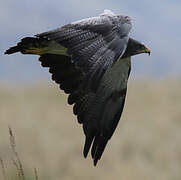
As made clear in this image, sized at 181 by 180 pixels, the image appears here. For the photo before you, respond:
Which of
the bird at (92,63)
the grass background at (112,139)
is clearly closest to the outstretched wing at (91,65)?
the bird at (92,63)

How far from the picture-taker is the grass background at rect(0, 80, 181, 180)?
2017cm

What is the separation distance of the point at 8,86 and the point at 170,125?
8.56 m

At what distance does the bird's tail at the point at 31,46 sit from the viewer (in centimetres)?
1022

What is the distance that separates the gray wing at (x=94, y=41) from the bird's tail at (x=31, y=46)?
88 centimetres

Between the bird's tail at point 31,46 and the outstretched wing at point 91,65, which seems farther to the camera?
the bird's tail at point 31,46

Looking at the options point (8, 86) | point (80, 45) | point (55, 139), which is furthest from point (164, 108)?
point (80, 45)

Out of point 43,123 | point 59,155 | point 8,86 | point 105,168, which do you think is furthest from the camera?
point 8,86

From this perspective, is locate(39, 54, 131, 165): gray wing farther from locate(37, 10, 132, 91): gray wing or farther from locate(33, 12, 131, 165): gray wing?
locate(37, 10, 132, 91): gray wing

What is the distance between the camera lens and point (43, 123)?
23625 millimetres

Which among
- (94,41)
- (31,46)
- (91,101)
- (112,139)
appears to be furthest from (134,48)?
(112,139)

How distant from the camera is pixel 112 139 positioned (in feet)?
72.1

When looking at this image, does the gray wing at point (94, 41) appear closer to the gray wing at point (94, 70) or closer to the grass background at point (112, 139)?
the gray wing at point (94, 70)

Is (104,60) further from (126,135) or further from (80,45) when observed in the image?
(126,135)

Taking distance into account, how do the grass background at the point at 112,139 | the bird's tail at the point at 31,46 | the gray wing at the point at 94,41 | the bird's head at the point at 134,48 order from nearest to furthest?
the gray wing at the point at 94,41, the bird's tail at the point at 31,46, the bird's head at the point at 134,48, the grass background at the point at 112,139
